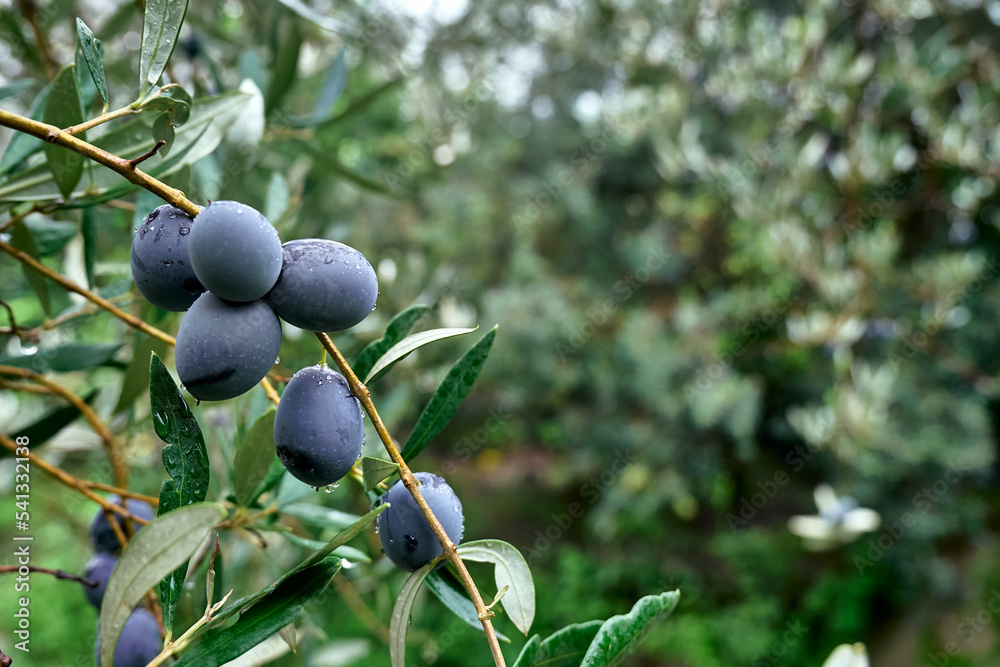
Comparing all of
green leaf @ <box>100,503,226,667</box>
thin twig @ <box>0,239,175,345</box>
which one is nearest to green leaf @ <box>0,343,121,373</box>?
thin twig @ <box>0,239,175,345</box>

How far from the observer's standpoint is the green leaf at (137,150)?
604 millimetres

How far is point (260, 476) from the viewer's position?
1.72 feet

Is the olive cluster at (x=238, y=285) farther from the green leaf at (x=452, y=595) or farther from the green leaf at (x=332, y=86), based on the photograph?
the green leaf at (x=332, y=86)

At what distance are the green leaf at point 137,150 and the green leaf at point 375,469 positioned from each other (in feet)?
1.10

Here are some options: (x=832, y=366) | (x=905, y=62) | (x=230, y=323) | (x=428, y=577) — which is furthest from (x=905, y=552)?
(x=230, y=323)

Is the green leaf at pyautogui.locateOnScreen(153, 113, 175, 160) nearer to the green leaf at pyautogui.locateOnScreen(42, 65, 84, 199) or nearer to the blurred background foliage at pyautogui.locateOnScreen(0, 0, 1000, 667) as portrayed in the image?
the green leaf at pyautogui.locateOnScreen(42, 65, 84, 199)

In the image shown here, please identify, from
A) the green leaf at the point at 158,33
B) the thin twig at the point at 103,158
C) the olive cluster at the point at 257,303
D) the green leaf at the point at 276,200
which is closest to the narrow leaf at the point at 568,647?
the olive cluster at the point at 257,303

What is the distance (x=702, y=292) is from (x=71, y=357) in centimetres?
350

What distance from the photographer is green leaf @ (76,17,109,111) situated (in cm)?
43

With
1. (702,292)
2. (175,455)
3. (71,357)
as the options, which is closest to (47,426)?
(71,357)

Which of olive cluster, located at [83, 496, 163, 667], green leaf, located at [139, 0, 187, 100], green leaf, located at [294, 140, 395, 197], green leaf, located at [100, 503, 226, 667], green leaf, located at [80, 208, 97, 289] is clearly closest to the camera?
green leaf, located at [100, 503, 226, 667]

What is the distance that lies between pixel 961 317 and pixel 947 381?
28 centimetres

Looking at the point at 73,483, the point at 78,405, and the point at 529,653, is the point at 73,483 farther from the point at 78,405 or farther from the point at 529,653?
the point at 529,653

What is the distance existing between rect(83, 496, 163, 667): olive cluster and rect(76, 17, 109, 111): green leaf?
0.38 m
